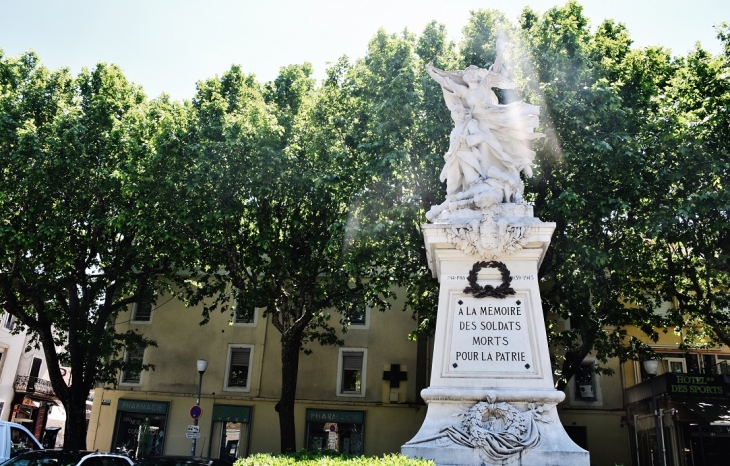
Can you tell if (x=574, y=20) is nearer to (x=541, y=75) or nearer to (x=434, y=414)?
(x=541, y=75)

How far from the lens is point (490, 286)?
8602 millimetres

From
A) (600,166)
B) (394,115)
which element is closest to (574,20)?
(600,166)

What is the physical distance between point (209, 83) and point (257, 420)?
13121mm

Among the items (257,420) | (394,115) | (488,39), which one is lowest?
(257,420)

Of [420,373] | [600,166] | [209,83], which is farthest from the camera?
[420,373]

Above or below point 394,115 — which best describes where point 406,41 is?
above

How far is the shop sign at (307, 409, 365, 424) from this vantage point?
23344mm

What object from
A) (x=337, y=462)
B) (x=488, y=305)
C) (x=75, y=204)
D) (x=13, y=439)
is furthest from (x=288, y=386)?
(x=337, y=462)

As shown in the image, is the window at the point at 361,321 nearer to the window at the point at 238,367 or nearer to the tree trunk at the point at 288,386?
the window at the point at 238,367

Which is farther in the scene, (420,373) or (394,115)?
(420,373)

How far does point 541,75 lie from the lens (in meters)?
14.8

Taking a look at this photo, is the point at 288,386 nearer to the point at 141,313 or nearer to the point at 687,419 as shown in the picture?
the point at 141,313

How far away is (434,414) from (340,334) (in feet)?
56.3

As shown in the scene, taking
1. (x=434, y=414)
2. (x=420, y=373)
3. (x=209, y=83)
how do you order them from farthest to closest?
(x=420, y=373) → (x=209, y=83) → (x=434, y=414)
